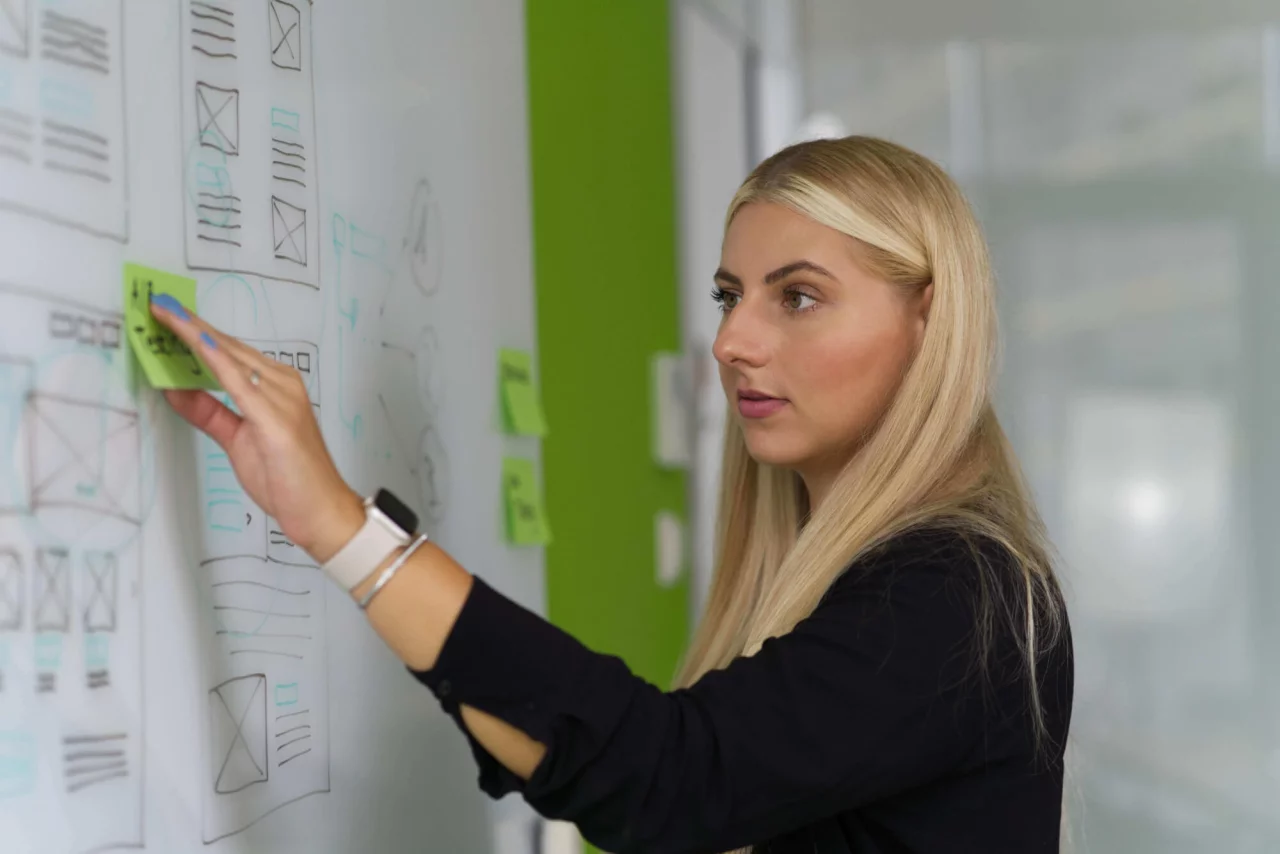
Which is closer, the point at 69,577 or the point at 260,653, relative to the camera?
the point at 69,577

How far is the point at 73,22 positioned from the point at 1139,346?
6.91ft

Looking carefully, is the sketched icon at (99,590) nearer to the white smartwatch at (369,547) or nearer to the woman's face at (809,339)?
the white smartwatch at (369,547)

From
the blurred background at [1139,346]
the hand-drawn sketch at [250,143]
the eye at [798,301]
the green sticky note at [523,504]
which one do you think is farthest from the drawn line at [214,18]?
the blurred background at [1139,346]

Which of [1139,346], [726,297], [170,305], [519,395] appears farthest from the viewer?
[1139,346]

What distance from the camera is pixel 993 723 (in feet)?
3.31

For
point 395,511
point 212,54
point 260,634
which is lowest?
point 260,634

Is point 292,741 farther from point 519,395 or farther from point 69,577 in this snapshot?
point 519,395

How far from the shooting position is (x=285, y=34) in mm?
1113

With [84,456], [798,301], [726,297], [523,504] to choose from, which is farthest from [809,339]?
[84,456]

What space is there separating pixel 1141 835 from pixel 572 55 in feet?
5.61

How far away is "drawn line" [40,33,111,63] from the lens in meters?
0.85

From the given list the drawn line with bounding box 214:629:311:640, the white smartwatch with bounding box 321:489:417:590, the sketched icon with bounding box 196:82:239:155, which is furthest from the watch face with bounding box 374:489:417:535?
the sketched icon with bounding box 196:82:239:155

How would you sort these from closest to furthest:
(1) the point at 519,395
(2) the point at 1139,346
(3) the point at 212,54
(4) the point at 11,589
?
(4) the point at 11,589, (3) the point at 212,54, (1) the point at 519,395, (2) the point at 1139,346

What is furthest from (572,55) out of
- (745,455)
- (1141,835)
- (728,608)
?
(1141,835)
